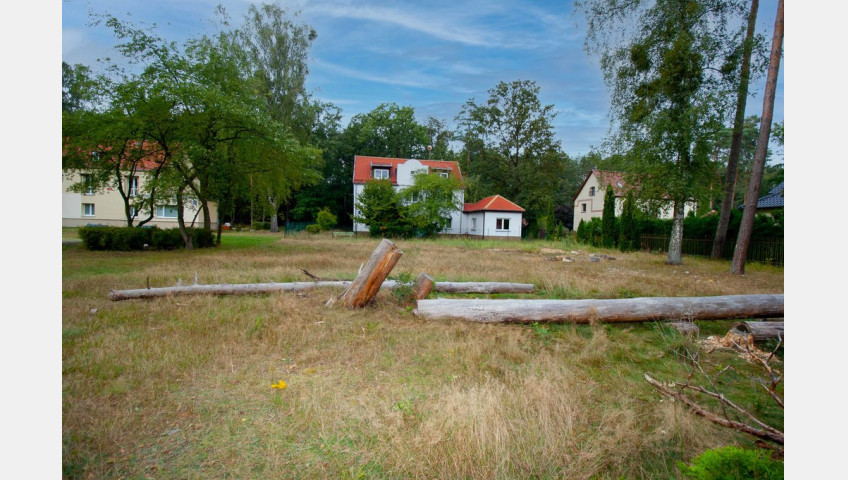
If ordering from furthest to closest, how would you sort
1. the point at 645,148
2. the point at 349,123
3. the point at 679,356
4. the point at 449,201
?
1. the point at 349,123
2. the point at 449,201
3. the point at 645,148
4. the point at 679,356

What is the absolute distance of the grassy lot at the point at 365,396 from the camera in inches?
94.1

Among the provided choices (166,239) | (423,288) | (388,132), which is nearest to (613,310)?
(423,288)

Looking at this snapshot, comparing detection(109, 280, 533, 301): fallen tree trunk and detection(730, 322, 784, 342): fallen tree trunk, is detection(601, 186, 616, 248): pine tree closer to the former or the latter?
detection(109, 280, 533, 301): fallen tree trunk

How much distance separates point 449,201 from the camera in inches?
1182

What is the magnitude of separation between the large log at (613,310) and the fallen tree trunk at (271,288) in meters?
1.93

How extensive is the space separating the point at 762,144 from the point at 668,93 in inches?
155

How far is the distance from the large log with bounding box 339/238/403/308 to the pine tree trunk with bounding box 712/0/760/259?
1302 centimetres

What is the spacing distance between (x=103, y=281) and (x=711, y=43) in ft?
58.7

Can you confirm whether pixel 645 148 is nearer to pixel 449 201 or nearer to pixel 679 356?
pixel 679 356

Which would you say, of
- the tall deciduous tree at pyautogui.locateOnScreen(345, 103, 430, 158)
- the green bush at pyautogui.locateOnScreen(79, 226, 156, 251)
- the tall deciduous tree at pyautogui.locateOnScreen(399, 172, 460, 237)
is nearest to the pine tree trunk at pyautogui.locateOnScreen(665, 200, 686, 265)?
the tall deciduous tree at pyautogui.locateOnScreen(399, 172, 460, 237)

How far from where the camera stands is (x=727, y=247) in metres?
15.9

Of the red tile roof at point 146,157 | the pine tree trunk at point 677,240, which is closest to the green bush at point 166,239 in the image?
the red tile roof at point 146,157

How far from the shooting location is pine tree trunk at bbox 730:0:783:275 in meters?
9.30

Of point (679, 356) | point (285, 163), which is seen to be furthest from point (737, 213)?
point (285, 163)
